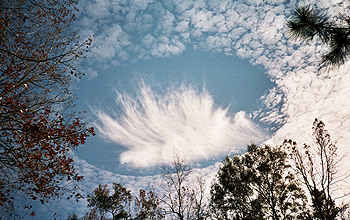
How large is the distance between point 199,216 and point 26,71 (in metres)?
14.3

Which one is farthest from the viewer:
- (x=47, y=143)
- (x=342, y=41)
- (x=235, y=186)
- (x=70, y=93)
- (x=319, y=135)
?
(x=235, y=186)

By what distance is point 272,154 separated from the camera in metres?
14.6

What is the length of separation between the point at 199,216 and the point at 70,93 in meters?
13.0

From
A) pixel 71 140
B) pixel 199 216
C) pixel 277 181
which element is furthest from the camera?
pixel 277 181

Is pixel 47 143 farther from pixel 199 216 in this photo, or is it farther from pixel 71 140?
pixel 199 216

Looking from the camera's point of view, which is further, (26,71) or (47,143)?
(26,71)

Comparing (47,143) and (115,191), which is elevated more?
(115,191)

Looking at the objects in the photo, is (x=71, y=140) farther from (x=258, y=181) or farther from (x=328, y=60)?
(x=258, y=181)

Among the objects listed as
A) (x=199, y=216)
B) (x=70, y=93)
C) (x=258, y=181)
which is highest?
(x=70, y=93)

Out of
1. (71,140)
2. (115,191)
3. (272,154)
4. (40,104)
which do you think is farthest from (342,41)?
(115,191)

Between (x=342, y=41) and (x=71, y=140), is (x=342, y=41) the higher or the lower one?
the higher one

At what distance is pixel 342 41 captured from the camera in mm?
4543

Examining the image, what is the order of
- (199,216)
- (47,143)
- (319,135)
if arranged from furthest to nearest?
(199,216) < (319,135) < (47,143)

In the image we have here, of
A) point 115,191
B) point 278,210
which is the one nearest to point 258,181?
point 278,210
